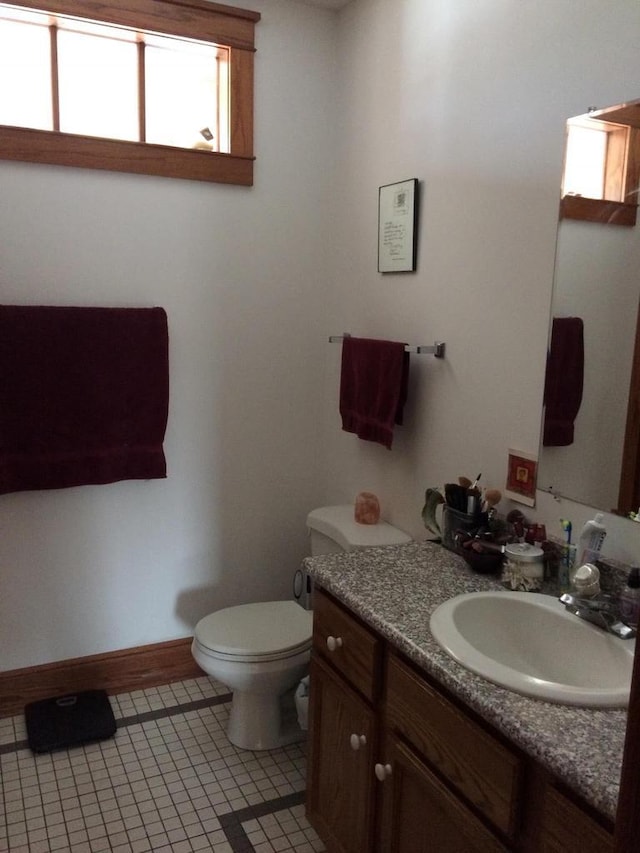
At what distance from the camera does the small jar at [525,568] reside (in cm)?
163

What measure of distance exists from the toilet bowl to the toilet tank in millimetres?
256

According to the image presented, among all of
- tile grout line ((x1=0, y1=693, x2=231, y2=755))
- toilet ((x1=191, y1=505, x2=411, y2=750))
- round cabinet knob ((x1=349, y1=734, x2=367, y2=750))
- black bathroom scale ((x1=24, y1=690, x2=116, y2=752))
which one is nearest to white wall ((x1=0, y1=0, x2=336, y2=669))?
black bathroom scale ((x1=24, y1=690, x2=116, y2=752))

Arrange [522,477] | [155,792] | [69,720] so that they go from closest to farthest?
[522,477]
[155,792]
[69,720]

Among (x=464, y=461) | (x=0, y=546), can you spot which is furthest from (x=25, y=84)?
(x=464, y=461)

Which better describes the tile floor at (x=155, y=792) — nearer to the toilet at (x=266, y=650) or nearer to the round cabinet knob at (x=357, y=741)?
the toilet at (x=266, y=650)

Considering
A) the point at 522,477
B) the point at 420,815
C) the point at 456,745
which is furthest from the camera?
the point at 522,477

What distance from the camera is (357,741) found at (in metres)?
1.59

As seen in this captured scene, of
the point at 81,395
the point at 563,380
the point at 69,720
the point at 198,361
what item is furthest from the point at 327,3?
the point at 69,720

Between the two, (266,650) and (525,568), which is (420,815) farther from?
(266,650)

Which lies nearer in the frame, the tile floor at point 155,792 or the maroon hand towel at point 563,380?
the maroon hand towel at point 563,380

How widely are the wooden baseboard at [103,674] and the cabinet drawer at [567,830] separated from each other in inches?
74.3

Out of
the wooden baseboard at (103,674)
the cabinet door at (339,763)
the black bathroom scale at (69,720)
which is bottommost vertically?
the black bathroom scale at (69,720)

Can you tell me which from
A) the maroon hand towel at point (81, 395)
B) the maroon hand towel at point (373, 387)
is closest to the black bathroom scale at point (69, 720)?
the maroon hand towel at point (81, 395)

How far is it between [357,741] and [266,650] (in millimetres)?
656
